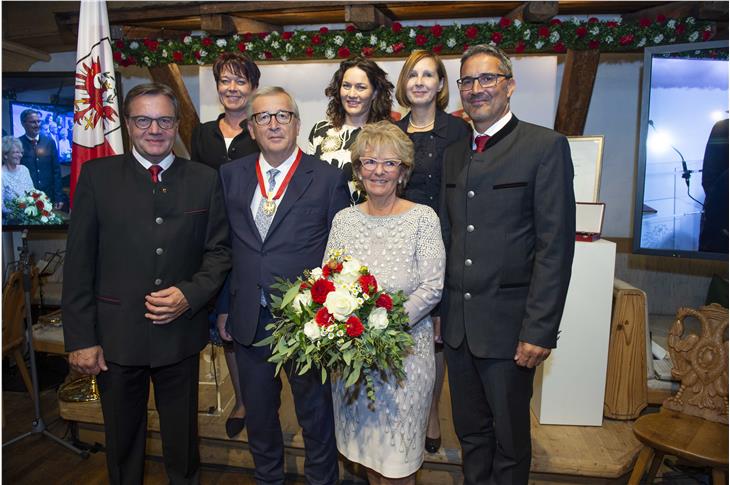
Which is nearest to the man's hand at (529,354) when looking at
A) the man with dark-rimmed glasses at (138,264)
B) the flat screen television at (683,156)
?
the man with dark-rimmed glasses at (138,264)

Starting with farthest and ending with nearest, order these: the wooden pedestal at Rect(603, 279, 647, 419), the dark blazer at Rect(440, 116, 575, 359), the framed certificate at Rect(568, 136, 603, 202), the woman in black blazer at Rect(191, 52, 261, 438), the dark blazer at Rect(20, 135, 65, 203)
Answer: the dark blazer at Rect(20, 135, 65, 203) → the framed certificate at Rect(568, 136, 603, 202) → the wooden pedestal at Rect(603, 279, 647, 419) → the woman in black blazer at Rect(191, 52, 261, 438) → the dark blazer at Rect(440, 116, 575, 359)

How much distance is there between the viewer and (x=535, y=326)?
1949 millimetres

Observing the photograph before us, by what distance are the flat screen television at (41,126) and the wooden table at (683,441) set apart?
166 inches

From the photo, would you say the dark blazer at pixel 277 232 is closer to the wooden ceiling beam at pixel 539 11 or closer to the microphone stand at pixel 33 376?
the microphone stand at pixel 33 376

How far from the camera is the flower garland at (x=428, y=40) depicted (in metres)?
3.80

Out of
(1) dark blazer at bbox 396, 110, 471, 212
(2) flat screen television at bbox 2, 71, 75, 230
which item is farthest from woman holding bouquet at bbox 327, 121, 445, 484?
(2) flat screen television at bbox 2, 71, 75, 230

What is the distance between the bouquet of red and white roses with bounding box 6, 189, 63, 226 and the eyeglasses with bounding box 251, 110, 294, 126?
2.91 meters

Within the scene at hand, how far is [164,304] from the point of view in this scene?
85.0 inches

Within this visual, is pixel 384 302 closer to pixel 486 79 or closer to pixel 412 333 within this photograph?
pixel 412 333

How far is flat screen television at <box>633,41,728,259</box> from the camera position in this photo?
370 cm

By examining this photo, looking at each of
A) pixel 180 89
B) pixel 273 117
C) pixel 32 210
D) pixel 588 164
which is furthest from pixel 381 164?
pixel 32 210

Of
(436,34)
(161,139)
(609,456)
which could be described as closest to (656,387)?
(609,456)

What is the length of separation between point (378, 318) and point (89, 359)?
1240mm

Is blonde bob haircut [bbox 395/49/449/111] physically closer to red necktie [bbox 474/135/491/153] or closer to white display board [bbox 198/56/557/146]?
red necktie [bbox 474/135/491/153]
